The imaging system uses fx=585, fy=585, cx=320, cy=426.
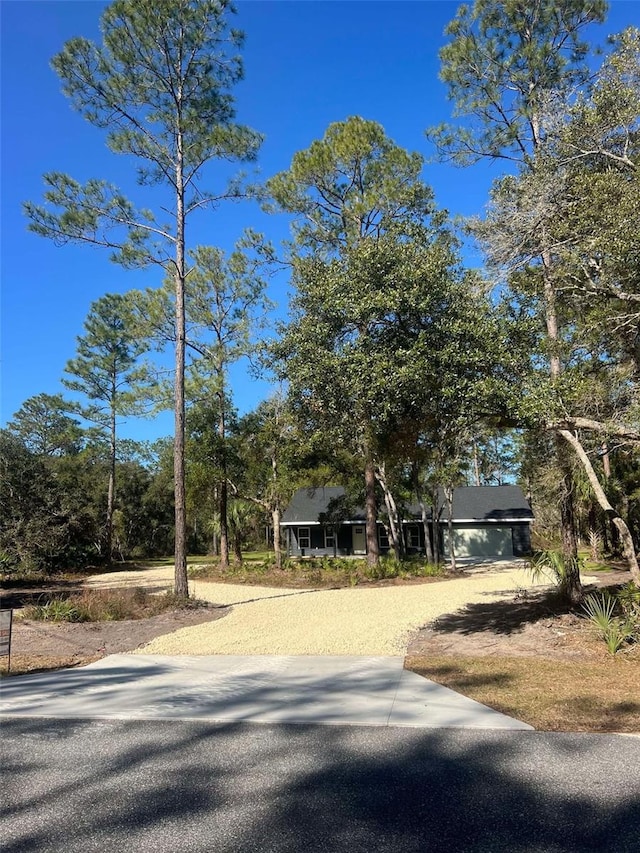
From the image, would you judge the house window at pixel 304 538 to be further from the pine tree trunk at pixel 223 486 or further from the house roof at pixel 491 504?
the pine tree trunk at pixel 223 486

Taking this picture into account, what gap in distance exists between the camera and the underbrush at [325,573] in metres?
18.7

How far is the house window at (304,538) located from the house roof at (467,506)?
1065 mm

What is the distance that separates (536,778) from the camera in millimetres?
3652

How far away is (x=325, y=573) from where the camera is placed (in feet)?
66.1

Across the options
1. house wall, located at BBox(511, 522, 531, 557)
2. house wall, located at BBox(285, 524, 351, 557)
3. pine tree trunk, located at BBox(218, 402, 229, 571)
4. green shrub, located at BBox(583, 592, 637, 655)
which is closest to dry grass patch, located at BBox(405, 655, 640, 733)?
green shrub, located at BBox(583, 592, 637, 655)

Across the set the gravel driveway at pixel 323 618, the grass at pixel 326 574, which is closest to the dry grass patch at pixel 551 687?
the gravel driveway at pixel 323 618

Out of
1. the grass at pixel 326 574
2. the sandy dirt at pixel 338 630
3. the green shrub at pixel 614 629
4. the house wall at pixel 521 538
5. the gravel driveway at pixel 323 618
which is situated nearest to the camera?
the green shrub at pixel 614 629

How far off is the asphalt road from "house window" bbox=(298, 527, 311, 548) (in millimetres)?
28712

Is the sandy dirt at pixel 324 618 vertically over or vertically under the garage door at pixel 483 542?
under

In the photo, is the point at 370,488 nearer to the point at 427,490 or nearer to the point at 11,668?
A: the point at 427,490

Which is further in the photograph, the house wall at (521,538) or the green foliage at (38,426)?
the green foliage at (38,426)

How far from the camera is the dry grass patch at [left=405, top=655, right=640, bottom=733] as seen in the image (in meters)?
4.77

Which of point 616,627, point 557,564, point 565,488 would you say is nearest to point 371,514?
point 557,564

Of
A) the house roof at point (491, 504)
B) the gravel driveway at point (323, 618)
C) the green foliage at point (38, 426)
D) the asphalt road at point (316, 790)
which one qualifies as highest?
the green foliage at point (38, 426)
